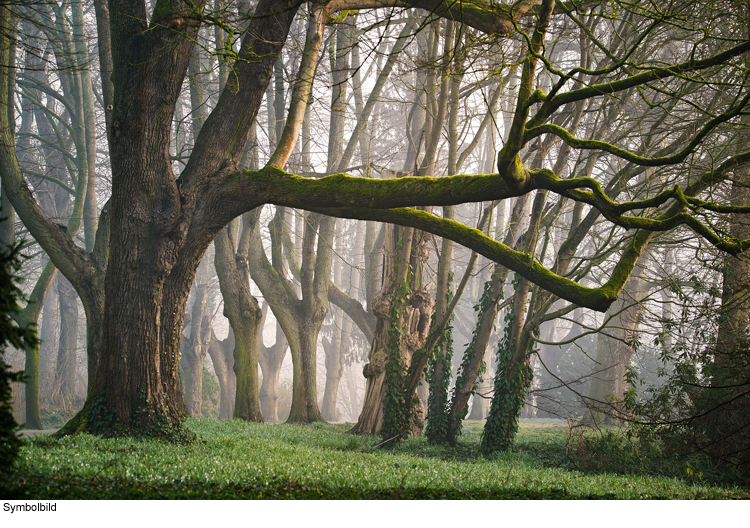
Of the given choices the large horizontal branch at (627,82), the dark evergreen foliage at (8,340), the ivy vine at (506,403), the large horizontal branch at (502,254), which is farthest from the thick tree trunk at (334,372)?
the dark evergreen foliage at (8,340)

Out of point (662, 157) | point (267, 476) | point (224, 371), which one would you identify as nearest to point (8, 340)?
point (267, 476)

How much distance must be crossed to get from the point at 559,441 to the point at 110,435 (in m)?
8.65

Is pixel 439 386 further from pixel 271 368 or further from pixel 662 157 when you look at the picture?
pixel 271 368

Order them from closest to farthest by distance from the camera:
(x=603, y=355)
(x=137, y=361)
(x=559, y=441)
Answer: (x=137, y=361), (x=559, y=441), (x=603, y=355)

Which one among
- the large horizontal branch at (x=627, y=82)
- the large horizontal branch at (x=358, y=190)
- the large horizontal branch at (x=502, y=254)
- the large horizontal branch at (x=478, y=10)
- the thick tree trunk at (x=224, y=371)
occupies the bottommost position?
the thick tree trunk at (x=224, y=371)

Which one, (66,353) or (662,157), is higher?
(662,157)

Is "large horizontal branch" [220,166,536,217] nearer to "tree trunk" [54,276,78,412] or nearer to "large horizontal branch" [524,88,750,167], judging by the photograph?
"large horizontal branch" [524,88,750,167]

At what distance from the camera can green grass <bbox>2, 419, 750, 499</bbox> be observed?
502cm

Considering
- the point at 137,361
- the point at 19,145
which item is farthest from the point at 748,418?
the point at 19,145

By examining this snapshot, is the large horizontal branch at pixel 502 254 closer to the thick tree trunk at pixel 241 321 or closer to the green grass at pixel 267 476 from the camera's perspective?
the green grass at pixel 267 476

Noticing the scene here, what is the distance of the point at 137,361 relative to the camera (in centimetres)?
770

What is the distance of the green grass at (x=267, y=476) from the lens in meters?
5.02

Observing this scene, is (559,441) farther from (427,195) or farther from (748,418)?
(427,195)

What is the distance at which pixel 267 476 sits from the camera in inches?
223
